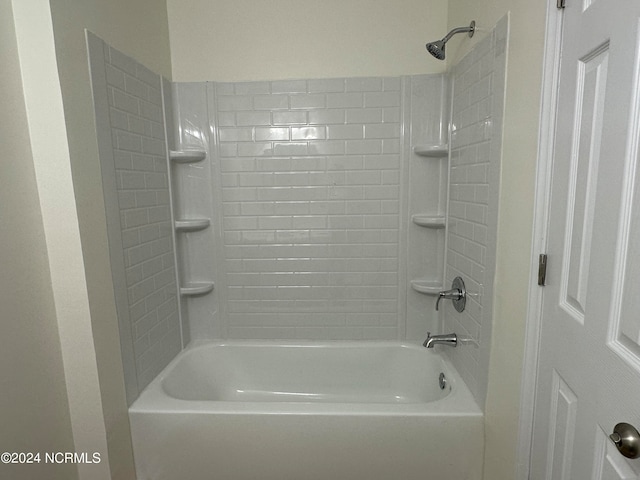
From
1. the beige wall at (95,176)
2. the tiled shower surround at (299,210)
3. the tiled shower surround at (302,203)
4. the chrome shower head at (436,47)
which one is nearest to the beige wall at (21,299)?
the beige wall at (95,176)

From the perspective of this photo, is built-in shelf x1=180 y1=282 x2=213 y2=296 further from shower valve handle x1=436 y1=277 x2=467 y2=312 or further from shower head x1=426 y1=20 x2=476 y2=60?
shower head x1=426 y1=20 x2=476 y2=60

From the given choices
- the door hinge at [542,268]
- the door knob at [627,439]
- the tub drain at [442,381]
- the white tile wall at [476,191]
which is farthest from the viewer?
the tub drain at [442,381]

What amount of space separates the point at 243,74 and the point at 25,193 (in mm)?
1142

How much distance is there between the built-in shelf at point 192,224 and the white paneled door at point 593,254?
1.55 metres

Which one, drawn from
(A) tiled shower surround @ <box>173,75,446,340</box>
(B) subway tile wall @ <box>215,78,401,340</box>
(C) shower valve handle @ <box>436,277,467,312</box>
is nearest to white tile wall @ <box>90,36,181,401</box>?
(A) tiled shower surround @ <box>173,75,446,340</box>

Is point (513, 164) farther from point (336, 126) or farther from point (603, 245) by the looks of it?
point (336, 126)

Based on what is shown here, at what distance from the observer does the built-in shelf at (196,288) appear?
1.93 meters

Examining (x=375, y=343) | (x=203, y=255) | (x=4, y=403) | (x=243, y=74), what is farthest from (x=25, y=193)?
(x=375, y=343)

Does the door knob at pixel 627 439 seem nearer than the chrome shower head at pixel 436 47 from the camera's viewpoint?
Yes

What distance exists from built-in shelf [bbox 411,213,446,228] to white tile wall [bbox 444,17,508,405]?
0.27 ft

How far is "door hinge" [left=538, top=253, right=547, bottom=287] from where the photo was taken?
38.6 inches

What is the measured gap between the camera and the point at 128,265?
144 cm

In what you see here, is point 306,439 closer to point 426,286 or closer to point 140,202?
point 426,286

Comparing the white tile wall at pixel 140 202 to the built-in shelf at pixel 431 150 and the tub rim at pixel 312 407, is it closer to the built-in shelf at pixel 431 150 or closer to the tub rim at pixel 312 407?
the tub rim at pixel 312 407
